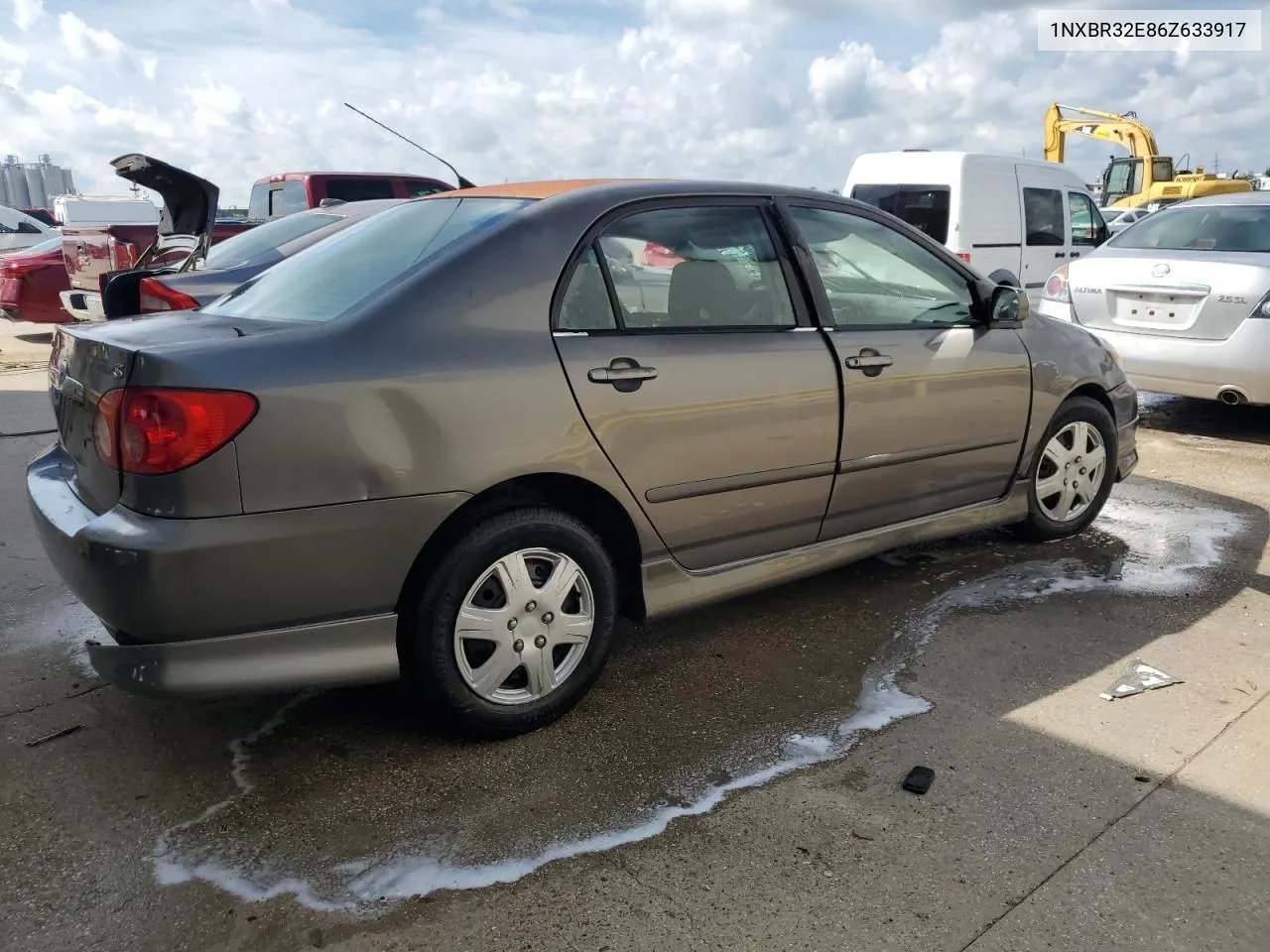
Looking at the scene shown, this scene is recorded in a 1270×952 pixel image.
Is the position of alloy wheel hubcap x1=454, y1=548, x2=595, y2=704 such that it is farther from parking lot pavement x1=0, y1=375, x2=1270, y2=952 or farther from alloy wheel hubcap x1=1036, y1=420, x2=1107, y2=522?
alloy wheel hubcap x1=1036, y1=420, x2=1107, y2=522

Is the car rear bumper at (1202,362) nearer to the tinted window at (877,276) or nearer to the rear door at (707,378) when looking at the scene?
the tinted window at (877,276)

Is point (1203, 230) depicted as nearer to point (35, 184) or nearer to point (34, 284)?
point (34, 284)

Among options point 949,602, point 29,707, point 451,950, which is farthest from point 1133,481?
point 29,707

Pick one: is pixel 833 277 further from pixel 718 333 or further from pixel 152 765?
pixel 152 765

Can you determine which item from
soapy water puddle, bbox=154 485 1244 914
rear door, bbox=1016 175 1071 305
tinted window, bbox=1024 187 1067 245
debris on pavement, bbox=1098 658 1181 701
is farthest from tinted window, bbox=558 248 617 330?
tinted window, bbox=1024 187 1067 245

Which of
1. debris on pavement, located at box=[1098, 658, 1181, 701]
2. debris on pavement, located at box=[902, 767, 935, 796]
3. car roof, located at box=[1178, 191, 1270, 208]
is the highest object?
car roof, located at box=[1178, 191, 1270, 208]

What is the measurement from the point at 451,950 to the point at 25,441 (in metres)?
5.79

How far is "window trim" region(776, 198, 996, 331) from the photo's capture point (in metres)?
3.53

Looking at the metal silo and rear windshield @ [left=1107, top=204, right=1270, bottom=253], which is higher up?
rear windshield @ [left=1107, top=204, right=1270, bottom=253]

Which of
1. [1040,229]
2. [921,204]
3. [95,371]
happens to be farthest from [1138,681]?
[1040,229]

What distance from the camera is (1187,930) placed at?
2.16m

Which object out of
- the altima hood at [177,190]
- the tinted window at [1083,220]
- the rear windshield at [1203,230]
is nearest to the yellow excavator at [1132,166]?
the tinted window at [1083,220]

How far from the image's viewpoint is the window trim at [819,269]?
3.53m

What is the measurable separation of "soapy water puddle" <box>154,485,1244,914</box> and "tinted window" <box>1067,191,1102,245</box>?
8.67 metres
